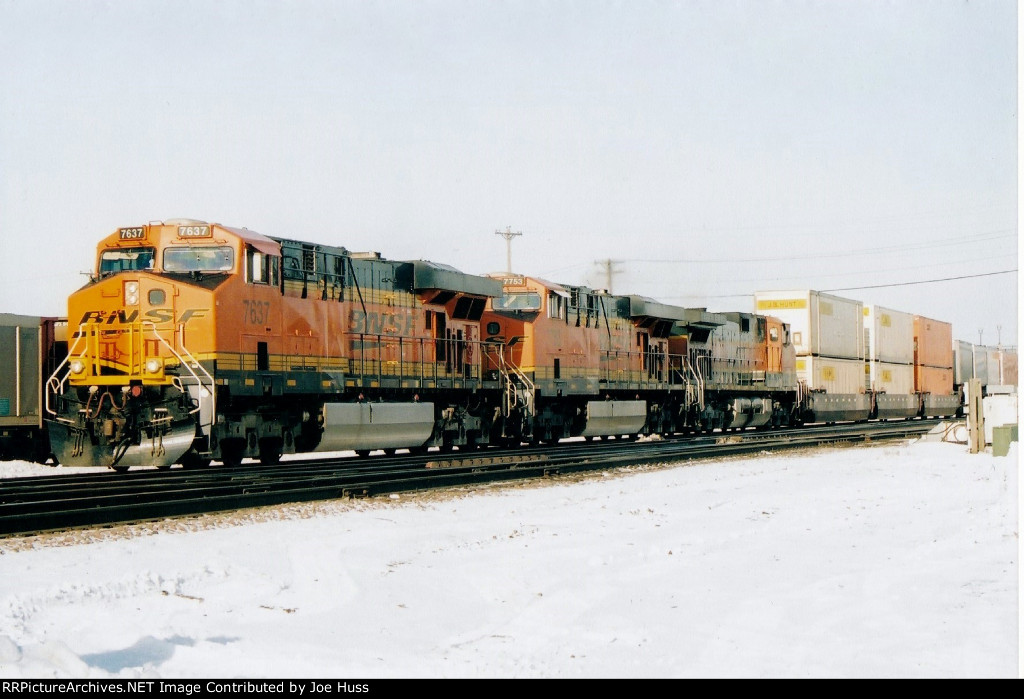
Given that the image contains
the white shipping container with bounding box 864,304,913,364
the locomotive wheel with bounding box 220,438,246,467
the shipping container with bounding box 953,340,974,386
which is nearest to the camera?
the locomotive wheel with bounding box 220,438,246,467

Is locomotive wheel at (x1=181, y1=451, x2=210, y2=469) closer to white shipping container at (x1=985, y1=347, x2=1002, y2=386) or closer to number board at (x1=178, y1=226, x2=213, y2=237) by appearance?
number board at (x1=178, y1=226, x2=213, y2=237)

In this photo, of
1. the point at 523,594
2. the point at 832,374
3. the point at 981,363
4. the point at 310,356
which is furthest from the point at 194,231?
the point at 981,363

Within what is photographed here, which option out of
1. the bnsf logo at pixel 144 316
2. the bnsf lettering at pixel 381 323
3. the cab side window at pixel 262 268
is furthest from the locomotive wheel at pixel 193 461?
the bnsf lettering at pixel 381 323

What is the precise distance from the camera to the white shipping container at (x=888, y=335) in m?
40.4

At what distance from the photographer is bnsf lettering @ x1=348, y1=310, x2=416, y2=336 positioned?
19.8 meters

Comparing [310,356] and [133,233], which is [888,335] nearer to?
[310,356]

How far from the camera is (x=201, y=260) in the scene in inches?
666

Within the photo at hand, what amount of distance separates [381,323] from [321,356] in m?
2.16

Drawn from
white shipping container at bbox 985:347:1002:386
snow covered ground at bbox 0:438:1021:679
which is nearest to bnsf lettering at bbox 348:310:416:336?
snow covered ground at bbox 0:438:1021:679

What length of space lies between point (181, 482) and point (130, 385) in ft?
8.30

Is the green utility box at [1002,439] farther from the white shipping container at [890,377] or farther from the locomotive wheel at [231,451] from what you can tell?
the white shipping container at [890,377]

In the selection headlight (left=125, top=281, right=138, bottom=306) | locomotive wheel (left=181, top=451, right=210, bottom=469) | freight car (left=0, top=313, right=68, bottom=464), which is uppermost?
headlight (left=125, top=281, right=138, bottom=306)

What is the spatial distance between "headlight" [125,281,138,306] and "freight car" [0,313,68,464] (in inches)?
146

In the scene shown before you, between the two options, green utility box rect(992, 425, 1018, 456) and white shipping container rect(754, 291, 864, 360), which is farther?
white shipping container rect(754, 291, 864, 360)
